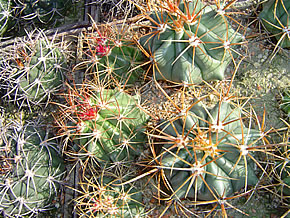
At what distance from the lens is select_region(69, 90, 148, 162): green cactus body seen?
169 centimetres

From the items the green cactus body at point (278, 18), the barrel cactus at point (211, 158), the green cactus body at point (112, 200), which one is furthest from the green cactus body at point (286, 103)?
the green cactus body at point (112, 200)

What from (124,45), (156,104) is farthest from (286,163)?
(124,45)

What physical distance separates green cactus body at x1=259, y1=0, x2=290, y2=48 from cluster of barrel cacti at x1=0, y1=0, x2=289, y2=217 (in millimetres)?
18

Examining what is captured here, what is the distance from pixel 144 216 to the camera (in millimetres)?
1956

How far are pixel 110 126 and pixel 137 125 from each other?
0.22 meters

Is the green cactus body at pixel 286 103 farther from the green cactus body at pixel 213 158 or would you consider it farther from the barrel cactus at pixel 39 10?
the barrel cactus at pixel 39 10

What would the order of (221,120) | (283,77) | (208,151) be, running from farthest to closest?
(283,77) → (221,120) → (208,151)

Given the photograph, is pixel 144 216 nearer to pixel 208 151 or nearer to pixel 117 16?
pixel 208 151

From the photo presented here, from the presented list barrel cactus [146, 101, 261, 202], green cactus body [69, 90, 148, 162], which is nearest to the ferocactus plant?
green cactus body [69, 90, 148, 162]

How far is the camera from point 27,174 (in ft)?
6.39

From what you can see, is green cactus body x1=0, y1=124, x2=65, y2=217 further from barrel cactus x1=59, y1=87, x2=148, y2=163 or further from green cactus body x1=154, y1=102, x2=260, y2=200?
green cactus body x1=154, y1=102, x2=260, y2=200

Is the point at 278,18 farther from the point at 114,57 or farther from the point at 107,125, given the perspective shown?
the point at 107,125

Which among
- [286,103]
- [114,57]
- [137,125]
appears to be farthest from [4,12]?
[286,103]

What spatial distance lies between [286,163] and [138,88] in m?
1.27
